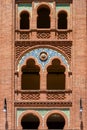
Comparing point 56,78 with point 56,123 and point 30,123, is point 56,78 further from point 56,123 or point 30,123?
point 30,123

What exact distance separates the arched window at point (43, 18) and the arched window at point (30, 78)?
2.75 meters

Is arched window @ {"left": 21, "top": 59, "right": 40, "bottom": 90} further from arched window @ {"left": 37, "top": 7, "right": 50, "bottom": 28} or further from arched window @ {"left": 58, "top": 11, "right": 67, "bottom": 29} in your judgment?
arched window @ {"left": 58, "top": 11, "right": 67, "bottom": 29}

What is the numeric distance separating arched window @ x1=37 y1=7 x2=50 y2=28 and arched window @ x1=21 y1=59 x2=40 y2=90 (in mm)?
2751

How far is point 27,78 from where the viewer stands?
159ft

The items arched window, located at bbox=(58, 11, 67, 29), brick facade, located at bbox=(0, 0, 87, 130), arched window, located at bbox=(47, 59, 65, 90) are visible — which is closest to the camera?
brick facade, located at bbox=(0, 0, 87, 130)

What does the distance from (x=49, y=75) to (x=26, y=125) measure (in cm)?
361

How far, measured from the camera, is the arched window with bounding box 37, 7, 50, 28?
156 ft

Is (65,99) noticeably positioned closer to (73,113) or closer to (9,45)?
(73,113)

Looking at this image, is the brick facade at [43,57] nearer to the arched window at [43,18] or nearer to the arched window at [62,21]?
the arched window at [43,18]

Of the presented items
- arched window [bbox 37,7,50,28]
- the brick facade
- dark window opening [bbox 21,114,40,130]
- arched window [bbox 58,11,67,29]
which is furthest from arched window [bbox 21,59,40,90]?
arched window [bbox 58,11,67,29]

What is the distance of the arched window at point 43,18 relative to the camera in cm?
4751

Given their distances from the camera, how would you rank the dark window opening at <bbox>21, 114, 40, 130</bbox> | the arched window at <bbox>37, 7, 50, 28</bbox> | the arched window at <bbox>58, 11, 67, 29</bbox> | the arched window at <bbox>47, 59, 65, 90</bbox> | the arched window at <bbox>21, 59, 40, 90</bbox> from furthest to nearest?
the arched window at <bbox>47, 59, 65, 90</bbox> → the arched window at <bbox>21, 59, 40, 90</bbox> → the arched window at <bbox>37, 7, 50, 28</bbox> → the arched window at <bbox>58, 11, 67, 29</bbox> → the dark window opening at <bbox>21, 114, 40, 130</bbox>

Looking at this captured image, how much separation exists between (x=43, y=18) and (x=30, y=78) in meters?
3.93

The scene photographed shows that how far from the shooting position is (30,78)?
158 feet
